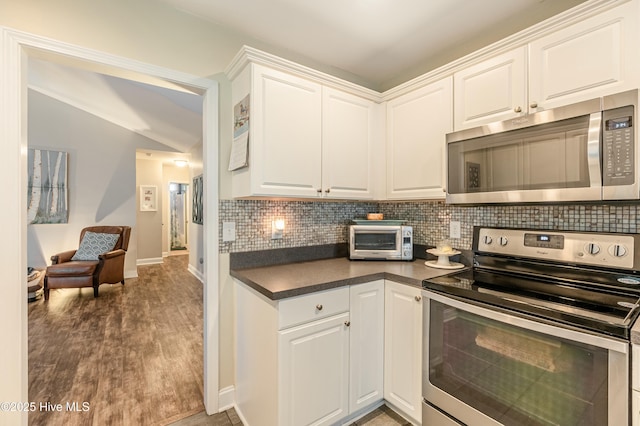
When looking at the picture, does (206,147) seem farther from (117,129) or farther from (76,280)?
(117,129)

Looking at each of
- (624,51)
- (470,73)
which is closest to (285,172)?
(470,73)

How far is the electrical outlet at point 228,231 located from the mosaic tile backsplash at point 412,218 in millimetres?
24

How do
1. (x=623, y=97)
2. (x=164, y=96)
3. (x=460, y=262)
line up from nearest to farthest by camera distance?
(x=623, y=97)
(x=460, y=262)
(x=164, y=96)

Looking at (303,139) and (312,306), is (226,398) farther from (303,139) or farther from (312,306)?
(303,139)

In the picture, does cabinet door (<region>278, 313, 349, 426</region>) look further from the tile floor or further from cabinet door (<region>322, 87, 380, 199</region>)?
cabinet door (<region>322, 87, 380, 199</region>)

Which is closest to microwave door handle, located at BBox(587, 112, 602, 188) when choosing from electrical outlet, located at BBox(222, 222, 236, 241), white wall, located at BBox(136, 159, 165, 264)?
electrical outlet, located at BBox(222, 222, 236, 241)

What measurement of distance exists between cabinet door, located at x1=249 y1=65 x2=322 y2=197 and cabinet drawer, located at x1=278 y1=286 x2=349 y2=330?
63 centimetres

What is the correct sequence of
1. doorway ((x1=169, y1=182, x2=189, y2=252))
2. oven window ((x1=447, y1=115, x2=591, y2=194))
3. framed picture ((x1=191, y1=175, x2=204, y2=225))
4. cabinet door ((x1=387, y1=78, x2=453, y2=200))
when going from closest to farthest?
oven window ((x1=447, y1=115, x2=591, y2=194)), cabinet door ((x1=387, y1=78, x2=453, y2=200)), framed picture ((x1=191, y1=175, x2=204, y2=225)), doorway ((x1=169, y1=182, x2=189, y2=252))

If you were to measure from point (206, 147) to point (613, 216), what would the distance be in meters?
2.28

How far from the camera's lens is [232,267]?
186 centimetres

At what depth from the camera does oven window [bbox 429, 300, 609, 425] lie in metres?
1.04

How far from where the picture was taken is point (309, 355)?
1440 mm

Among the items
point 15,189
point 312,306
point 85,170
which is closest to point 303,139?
point 312,306

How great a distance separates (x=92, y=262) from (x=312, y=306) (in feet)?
14.2
